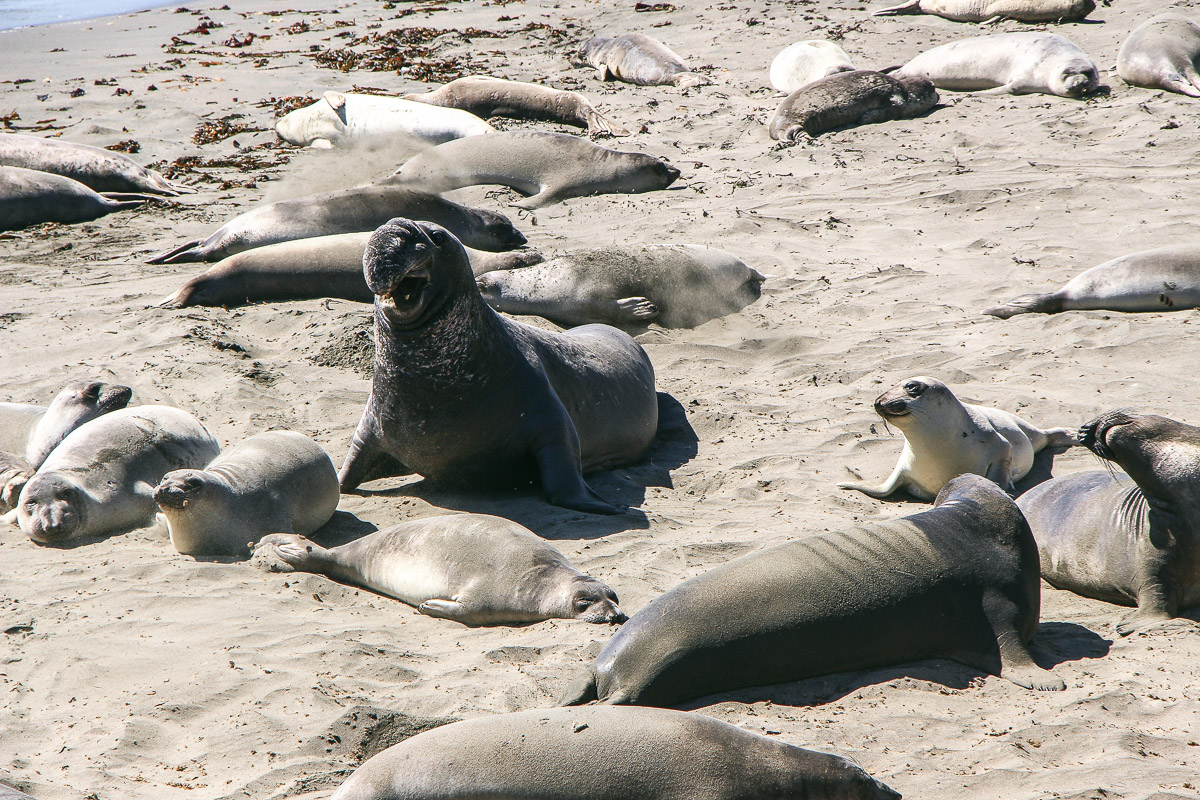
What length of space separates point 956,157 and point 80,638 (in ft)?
26.6

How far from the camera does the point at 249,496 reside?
4160 millimetres

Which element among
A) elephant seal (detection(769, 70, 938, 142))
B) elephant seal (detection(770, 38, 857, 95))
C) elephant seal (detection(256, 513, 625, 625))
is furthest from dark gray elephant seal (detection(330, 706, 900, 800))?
elephant seal (detection(770, 38, 857, 95))

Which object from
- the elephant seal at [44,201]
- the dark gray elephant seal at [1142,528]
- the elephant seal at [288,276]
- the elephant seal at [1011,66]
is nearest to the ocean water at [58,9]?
the elephant seal at [44,201]

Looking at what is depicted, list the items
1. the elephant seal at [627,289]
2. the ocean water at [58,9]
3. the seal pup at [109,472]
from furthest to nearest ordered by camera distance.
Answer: the ocean water at [58,9] → the elephant seal at [627,289] → the seal pup at [109,472]

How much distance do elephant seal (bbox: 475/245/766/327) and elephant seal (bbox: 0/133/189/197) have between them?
13.6 feet

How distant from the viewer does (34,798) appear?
2459mm

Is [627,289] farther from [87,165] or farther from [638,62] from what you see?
[638,62]

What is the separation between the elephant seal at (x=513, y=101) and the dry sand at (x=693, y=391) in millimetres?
706

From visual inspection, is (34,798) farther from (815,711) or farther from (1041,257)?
(1041,257)

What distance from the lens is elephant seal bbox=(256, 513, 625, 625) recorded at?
11.5 ft

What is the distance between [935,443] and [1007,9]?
1064 centimetres

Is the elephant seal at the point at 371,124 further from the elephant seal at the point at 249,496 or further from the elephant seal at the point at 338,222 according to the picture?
the elephant seal at the point at 249,496

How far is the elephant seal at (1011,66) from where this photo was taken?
1059 cm

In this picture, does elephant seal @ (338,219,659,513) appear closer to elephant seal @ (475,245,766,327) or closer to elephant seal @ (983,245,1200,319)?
elephant seal @ (475,245,766,327)
